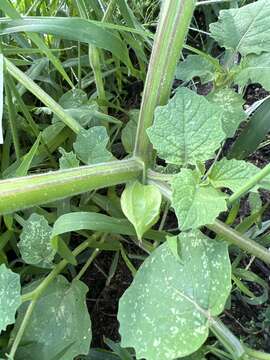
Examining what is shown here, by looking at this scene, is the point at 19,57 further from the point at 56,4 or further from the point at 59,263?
the point at 59,263

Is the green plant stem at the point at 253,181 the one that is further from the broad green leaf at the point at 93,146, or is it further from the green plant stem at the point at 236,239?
the broad green leaf at the point at 93,146

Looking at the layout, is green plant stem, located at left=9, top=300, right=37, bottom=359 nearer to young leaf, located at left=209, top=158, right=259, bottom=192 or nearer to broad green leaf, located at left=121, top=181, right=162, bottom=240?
broad green leaf, located at left=121, top=181, right=162, bottom=240

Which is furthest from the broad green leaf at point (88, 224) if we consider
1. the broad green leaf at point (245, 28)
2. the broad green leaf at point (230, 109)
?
the broad green leaf at point (245, 28)

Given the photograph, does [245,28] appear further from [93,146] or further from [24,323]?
[24,323]

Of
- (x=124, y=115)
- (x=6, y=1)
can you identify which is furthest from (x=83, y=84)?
(x=6, y=1)

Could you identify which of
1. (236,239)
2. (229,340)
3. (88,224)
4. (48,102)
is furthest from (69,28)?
(229,340)

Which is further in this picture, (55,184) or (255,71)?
(255,71)
